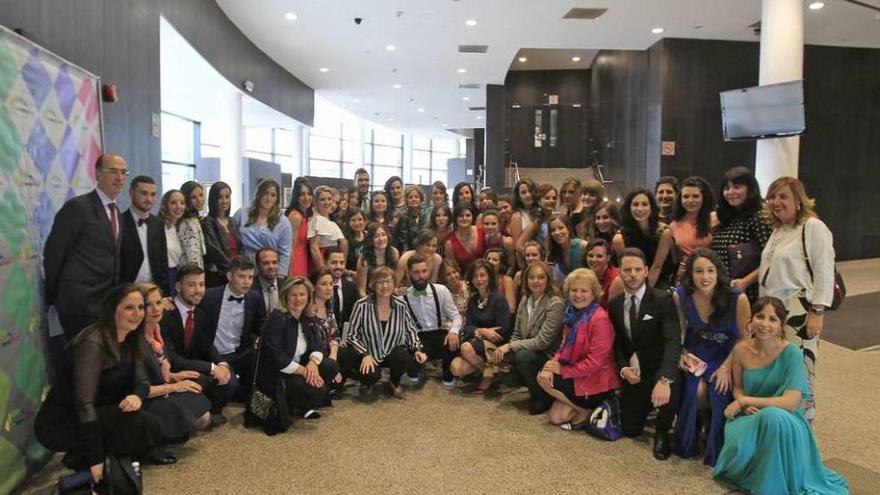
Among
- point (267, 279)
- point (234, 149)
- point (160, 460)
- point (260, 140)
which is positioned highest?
point (260, 140)

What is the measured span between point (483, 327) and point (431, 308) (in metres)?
0.42

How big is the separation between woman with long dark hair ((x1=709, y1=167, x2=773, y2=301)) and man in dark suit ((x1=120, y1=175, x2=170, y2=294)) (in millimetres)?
3450

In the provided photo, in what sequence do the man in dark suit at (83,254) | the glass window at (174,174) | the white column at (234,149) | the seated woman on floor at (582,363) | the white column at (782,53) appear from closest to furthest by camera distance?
the man in dark suit at (83,254) < the seated woman on floor at (582,363) < the white column at (782,53) < the white column at (234,149) < the glass window at (174,174)

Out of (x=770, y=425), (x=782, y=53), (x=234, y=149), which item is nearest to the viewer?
(x=770, y=425)

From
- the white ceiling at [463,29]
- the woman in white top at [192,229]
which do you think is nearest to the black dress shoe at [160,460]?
the woman in white top at [192,229]

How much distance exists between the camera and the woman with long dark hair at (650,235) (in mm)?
3871

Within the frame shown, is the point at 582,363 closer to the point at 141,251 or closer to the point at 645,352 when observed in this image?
the point at 645,352

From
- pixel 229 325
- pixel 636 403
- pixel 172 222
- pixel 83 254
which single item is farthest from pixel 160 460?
pixel 636 403

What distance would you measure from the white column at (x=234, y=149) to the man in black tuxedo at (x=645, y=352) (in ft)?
29.2

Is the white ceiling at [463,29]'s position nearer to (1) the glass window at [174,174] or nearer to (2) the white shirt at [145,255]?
(1) the glass window at [174,174]

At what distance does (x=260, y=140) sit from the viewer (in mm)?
18984

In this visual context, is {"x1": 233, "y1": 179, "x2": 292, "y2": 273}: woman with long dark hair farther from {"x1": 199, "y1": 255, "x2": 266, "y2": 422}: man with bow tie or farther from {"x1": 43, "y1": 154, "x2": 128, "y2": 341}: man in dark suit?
{"x1": 43, "y1": 154, "x2": 128, "y2": 341}: man in dark suit

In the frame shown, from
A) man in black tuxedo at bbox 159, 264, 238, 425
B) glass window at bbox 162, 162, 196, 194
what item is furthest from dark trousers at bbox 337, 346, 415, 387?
glass window at bbox 162, 162, 196, 194

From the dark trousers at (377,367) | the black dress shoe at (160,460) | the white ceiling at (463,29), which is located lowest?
the black dress shoe at (160,460)
